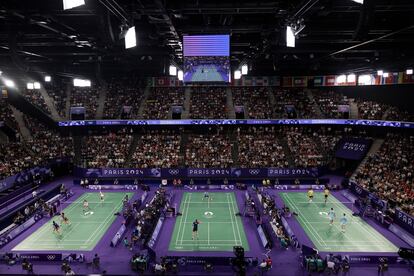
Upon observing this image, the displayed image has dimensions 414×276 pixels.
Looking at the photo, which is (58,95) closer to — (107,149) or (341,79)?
(107,149)

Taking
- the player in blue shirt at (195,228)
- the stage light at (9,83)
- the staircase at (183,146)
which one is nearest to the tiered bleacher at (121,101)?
the staircase at (183,146)

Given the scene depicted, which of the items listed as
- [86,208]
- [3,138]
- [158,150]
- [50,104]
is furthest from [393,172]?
[50,104]

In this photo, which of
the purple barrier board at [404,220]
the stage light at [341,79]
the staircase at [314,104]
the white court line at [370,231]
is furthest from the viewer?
the staircase at [314,104]

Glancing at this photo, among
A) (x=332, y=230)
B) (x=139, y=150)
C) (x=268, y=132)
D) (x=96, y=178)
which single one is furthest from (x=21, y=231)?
(x=268, y=132)

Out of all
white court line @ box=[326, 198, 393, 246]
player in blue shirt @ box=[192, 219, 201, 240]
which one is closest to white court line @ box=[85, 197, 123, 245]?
player in blue shirt @ box=[192, 219, 201, 240]

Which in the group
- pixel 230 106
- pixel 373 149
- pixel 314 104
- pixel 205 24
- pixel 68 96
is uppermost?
pixel 205 24

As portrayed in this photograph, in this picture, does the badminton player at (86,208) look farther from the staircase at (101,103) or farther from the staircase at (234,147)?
the staircase at (101,103)
